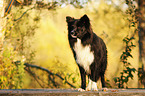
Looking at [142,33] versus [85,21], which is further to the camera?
[142,33]

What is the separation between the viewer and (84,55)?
3738 mm

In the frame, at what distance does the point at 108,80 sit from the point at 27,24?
2.89 m

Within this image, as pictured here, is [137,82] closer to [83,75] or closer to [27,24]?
[83,75]

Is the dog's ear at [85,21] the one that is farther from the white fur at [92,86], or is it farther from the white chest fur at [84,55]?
the white fur at [92,86]

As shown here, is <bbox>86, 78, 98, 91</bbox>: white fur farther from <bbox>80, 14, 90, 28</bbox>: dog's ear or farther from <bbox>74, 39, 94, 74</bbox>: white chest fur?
<bbox>80, 14, 90, 28</bbox>: dog's ear

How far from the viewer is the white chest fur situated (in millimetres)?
3725

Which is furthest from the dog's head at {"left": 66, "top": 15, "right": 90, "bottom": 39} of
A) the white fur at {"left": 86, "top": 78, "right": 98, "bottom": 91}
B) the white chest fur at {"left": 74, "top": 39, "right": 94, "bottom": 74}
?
the white fur at {"left": 86, "top": 78, "right": 98, "bottom": 91}

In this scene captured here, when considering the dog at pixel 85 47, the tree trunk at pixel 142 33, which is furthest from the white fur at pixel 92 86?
the tree trunk at pixel 142 33

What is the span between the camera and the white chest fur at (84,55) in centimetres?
372

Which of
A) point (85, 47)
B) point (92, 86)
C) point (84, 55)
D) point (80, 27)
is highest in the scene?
point (80, 27)

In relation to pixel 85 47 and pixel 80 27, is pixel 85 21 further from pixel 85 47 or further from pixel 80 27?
pixel 85 47

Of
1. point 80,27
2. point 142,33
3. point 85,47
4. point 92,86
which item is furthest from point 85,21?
point 142,33

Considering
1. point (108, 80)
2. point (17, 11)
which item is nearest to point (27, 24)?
point (17, 11)

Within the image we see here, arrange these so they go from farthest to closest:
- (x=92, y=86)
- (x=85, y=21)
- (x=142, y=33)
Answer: (x=142, y=33) < (x=92, y=86) < (x=85, y=21)
